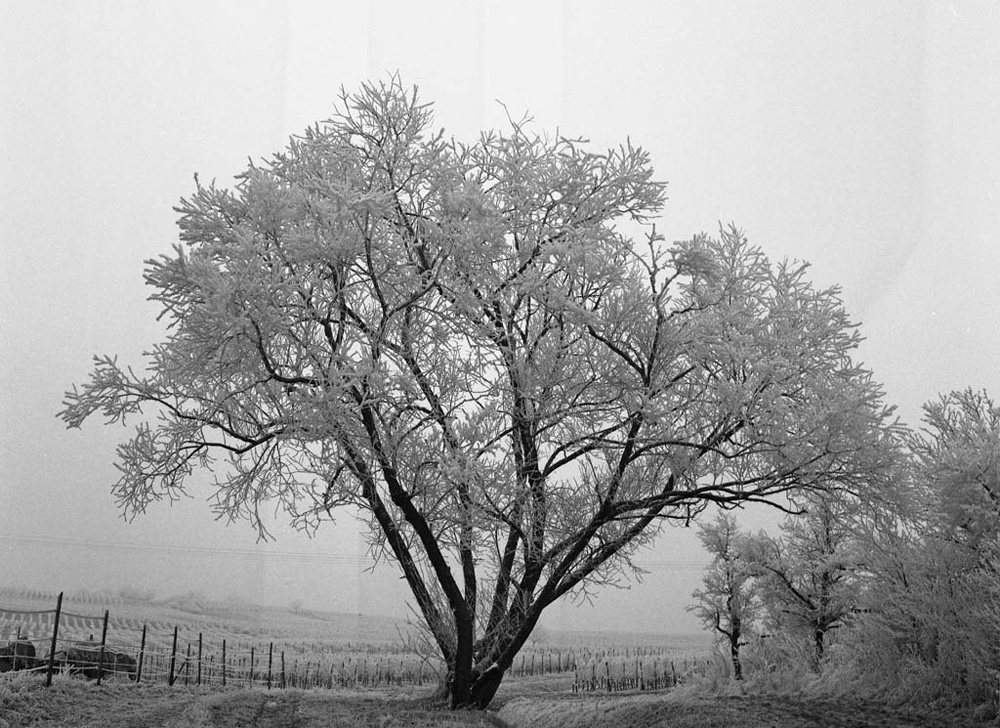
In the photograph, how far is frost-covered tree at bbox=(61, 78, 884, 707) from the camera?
17.5ft

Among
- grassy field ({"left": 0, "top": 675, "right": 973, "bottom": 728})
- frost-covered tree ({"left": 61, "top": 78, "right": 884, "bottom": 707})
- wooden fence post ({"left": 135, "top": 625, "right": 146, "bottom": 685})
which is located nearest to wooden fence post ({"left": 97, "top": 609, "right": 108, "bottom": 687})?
grassy field ({"left": 0, "top": 675, "right": 973, "bottom": 728})

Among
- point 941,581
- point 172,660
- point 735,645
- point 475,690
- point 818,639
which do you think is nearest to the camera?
point 475,690

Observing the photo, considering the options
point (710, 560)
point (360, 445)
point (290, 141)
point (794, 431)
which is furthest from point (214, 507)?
point (710, 560)

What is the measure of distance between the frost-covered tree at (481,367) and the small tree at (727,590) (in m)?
3.72

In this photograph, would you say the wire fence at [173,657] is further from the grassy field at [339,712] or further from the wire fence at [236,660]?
the grassy field at [339,712]

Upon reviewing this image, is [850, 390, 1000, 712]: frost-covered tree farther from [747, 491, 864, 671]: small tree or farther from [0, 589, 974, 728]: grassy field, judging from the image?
[747, 491, 864, 671]: small tree

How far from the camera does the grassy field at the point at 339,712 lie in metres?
5.74

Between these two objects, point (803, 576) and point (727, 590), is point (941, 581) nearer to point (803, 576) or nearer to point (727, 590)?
point (803, 576)

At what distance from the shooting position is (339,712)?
6.16 meters

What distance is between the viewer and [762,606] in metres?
10.0

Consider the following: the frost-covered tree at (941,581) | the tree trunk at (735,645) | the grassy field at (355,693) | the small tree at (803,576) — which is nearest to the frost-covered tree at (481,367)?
the grassy field at (355,693)

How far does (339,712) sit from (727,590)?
5.44m

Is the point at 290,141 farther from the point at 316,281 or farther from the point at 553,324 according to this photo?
the point at 553,324

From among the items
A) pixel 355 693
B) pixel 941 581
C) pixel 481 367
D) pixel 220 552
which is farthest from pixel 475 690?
pixel 941 581
